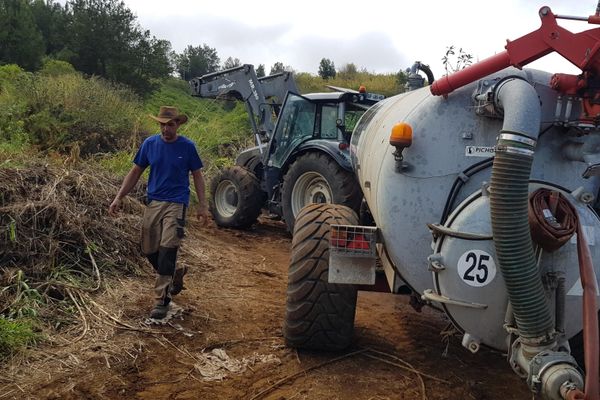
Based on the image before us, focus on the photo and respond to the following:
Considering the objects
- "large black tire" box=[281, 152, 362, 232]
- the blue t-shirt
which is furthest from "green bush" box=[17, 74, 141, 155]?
the blue t-shirt

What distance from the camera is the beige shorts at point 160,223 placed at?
4584 mm

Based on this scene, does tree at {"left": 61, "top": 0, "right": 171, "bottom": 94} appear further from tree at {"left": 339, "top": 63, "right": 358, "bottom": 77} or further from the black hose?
the black hose

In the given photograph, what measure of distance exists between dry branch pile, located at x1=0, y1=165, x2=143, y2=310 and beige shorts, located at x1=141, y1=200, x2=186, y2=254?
68cm

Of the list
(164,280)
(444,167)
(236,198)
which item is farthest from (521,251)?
(236,198)

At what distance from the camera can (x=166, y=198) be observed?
4.66 m

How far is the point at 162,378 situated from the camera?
359cm

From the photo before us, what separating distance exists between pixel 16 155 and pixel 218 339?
363 cm

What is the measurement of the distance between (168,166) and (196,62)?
134ft

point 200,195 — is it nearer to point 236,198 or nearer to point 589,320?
point 589,320

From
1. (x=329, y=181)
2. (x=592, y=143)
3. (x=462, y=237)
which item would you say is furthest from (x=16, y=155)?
(x=592, y=143)

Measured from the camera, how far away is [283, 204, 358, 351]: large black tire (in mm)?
3832

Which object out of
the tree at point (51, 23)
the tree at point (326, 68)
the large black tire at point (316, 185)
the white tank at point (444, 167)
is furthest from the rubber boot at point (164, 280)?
the tree at point (326, 68)

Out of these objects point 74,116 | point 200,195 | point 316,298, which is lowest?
point 316,298

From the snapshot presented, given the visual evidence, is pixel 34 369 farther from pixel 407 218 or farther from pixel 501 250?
pixel 501 250
